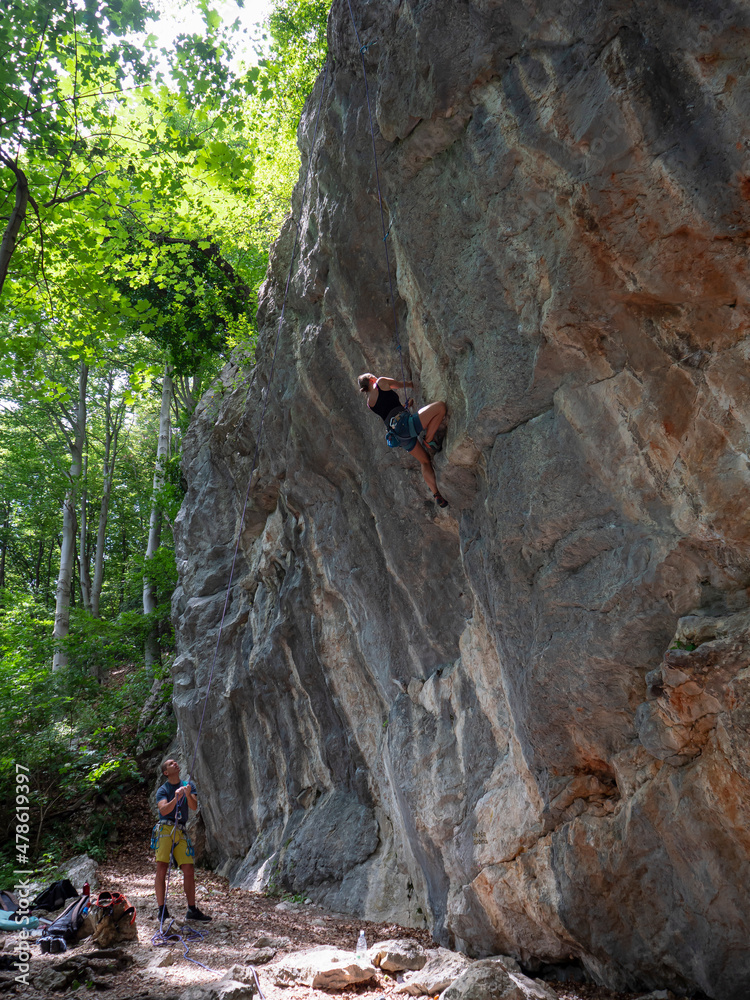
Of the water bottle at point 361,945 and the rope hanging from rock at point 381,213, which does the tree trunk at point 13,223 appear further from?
the water bottle at point 361,945

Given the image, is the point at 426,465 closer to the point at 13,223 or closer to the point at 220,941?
the point at 13,223

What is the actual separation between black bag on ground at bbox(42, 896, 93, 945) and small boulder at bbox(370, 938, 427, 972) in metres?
2.87

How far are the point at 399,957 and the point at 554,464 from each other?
436 cm

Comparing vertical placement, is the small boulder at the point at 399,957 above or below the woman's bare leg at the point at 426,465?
below

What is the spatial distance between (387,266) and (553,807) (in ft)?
17.4

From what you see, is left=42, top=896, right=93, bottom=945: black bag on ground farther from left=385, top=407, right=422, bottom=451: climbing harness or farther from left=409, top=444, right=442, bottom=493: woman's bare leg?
left=385, top=407, right=422, bottom=451: climbing harness

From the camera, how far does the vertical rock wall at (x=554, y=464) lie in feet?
13.7

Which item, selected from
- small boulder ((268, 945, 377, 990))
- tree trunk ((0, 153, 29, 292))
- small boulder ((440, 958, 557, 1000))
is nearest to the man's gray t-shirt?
small boulder ((268, 945, 377, 990))

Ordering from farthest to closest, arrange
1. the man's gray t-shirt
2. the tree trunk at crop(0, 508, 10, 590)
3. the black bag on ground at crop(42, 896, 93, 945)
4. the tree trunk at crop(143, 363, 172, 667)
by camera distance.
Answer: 1. the tree trunk at crop(0, 508, 10, 590)
2. the tree trunk at crop(143, 363, 172, 667)
3. the man's gray t-shirt
4. the black bag on ground at crop(42, 896, 93, 945)

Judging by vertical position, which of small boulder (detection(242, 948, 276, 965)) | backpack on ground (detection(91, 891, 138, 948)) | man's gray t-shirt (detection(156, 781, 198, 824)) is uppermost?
man's gray t-shirt (detection(156, 781, 198, 824))

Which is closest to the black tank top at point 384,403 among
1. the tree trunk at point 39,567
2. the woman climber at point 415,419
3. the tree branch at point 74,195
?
the woman climber at point 415,419

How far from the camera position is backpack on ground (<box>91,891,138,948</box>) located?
6.23 m

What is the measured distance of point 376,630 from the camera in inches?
329

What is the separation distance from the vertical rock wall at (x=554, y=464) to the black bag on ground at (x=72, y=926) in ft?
9.93
